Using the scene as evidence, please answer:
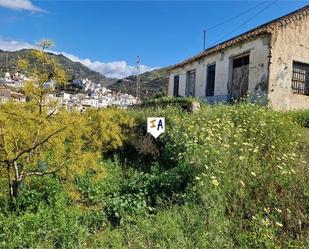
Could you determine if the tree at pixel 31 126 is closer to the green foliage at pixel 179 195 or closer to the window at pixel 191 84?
the green foliage at pixel 179 195

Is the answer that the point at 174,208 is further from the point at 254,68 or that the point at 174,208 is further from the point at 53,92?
the point at 254,68

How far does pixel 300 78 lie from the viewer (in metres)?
15.6

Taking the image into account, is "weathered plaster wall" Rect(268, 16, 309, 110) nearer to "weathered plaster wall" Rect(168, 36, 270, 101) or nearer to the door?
"weathered plaster wall" Rect(168, 36, 270, 101)

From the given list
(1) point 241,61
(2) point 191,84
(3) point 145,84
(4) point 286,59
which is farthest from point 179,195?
(3) point 145,84

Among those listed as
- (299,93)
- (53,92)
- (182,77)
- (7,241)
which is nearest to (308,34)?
(299,93)

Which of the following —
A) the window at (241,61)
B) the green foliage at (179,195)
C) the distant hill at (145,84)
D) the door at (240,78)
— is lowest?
Answer: the green foliage at (179,195)

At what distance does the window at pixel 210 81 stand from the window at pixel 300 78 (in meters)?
4.50

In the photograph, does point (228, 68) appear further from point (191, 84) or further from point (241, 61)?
point (191, 84)

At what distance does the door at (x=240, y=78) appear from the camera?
16.0 meters

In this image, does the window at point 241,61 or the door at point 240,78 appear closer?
the door at point 240,78

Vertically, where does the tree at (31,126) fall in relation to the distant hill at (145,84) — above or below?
below

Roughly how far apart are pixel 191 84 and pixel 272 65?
8.10m

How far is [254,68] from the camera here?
15.2m

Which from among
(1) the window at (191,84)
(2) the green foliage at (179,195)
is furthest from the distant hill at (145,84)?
(2) the green foliage at (179,195)
